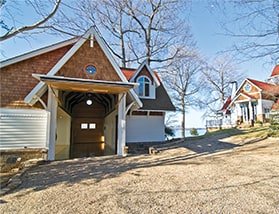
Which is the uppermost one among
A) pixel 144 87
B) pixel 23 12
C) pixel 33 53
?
pixel 33 53

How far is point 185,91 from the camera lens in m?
23.3

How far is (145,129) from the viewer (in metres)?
12.6

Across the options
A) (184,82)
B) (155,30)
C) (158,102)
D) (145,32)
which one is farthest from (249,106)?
(145,32)

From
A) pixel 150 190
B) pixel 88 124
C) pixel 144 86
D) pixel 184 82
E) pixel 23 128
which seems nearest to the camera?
pixel 150 190

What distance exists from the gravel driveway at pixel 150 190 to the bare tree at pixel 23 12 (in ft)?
14.0

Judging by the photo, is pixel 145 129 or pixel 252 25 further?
pixel 145 129

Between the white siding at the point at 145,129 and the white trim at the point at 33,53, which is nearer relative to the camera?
the white trim at the point at 33,53

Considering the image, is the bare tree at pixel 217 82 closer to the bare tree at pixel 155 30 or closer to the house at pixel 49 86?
the bare tree at pixel 155 30

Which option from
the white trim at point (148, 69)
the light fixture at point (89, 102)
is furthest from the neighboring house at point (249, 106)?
the light fixture at point (89, 102)

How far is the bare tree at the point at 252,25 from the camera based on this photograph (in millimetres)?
4953

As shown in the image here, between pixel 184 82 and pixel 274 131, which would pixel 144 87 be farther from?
pixel 184 82

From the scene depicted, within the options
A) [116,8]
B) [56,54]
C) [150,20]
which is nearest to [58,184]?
[56,54]

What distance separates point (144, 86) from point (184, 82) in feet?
39.4

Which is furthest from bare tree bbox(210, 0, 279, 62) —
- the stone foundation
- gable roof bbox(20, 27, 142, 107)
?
the stone foundation
